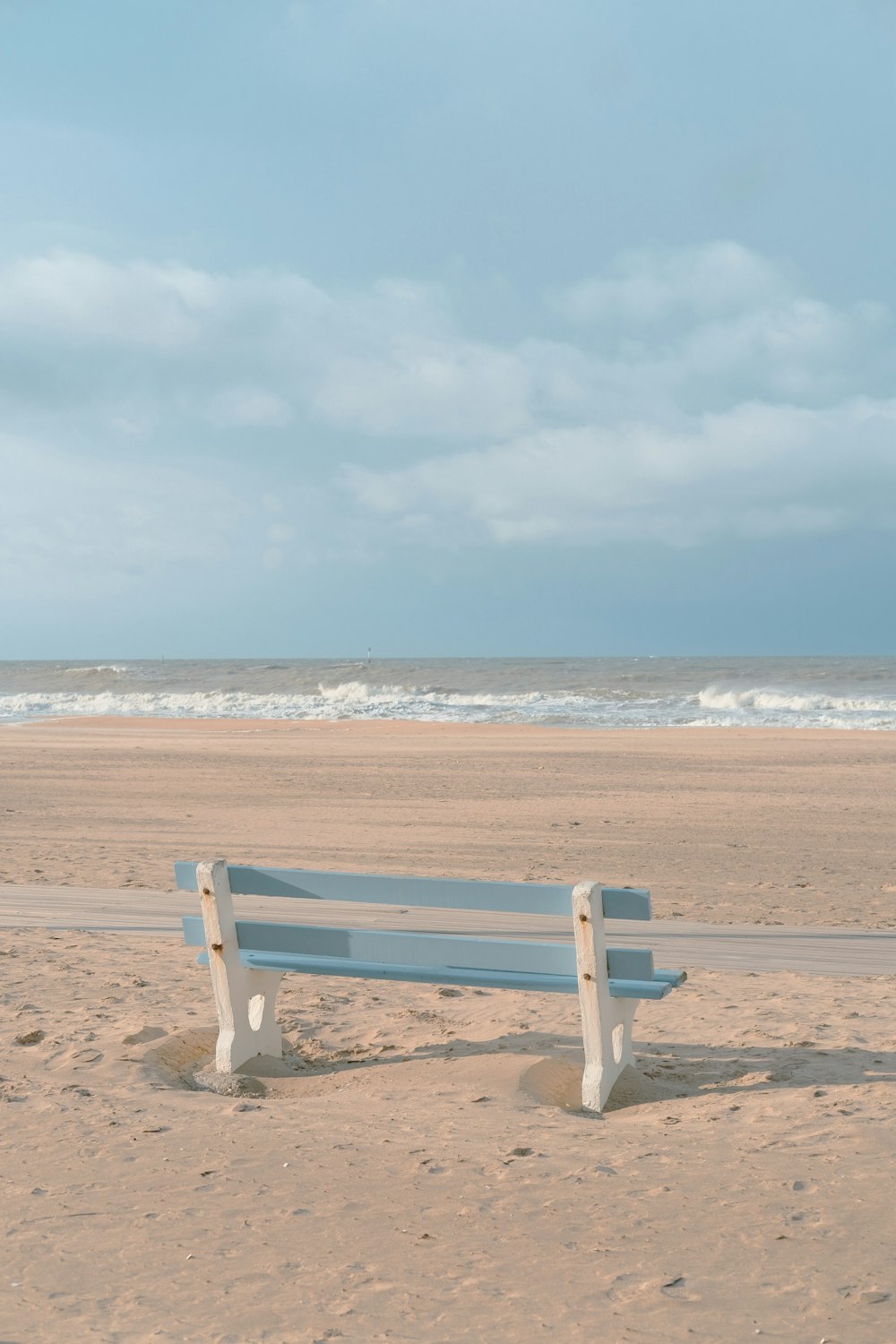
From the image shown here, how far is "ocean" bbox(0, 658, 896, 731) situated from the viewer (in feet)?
110

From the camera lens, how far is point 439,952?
445 centimetres

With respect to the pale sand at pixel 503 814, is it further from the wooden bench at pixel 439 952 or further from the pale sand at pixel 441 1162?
the wooden bench at pixel 439 952

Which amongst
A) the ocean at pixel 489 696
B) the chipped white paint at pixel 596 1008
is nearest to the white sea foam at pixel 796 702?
the ocean at pixel 489 696

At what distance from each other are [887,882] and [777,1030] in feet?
16.0

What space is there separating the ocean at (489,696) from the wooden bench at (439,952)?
24.7 m

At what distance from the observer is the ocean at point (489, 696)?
33.5m

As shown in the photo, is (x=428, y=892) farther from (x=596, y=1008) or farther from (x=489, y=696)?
(x=489, y=696)

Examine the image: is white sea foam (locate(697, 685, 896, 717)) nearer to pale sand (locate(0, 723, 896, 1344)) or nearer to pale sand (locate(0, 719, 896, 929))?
pale sand (locate(0, 719, 896, 929))

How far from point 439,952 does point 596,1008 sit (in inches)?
24.2

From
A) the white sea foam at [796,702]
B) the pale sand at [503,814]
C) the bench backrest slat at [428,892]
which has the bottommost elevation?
the white sea foam at [796,702]

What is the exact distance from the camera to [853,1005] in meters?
5.85

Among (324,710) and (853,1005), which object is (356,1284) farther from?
(324,710)

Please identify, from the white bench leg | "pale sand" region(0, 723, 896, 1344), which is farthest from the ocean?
the white bench leg

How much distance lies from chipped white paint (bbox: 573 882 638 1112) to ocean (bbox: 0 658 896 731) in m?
24.7
